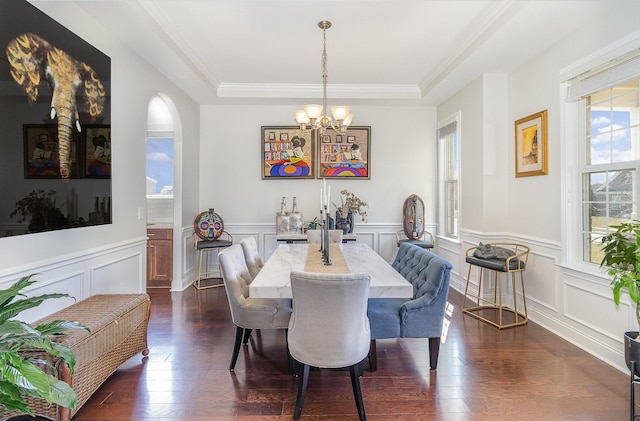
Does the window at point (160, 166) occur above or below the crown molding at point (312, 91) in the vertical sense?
below

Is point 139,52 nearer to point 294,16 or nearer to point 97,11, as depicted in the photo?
point 97,11

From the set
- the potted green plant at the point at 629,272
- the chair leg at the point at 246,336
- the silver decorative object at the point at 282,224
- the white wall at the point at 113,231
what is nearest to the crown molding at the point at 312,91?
the white wall at the point at 113,231

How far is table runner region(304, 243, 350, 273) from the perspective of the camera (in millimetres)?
2432

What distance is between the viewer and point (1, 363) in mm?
1104

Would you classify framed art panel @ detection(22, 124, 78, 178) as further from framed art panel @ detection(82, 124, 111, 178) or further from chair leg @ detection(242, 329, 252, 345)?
chair leg @ detection(242, 329, 252, 345)

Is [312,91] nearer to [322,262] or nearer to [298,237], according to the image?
[298,237]

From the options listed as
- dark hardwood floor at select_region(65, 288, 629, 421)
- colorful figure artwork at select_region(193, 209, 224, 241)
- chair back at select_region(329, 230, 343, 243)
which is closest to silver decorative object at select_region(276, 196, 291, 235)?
colorful figure artwork at select_region(193, 209, 224, 241)

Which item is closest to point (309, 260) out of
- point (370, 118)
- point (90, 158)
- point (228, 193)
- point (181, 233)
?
point (90, 158)

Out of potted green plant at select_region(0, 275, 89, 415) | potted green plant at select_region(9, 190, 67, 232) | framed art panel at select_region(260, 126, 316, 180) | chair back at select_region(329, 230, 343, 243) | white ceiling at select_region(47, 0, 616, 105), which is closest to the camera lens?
potted green plant at select_region(0, 275, 89, 415)

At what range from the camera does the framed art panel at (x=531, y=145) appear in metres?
3.32

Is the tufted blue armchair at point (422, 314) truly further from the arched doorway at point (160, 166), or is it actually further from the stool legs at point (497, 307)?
the arched doorway at point (160, 166)

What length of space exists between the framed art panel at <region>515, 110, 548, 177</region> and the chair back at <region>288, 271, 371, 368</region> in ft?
8.88

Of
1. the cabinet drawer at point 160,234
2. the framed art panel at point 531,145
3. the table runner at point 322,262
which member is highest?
the framed art panel at point 531,145

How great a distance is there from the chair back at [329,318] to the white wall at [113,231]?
176 centimetres
